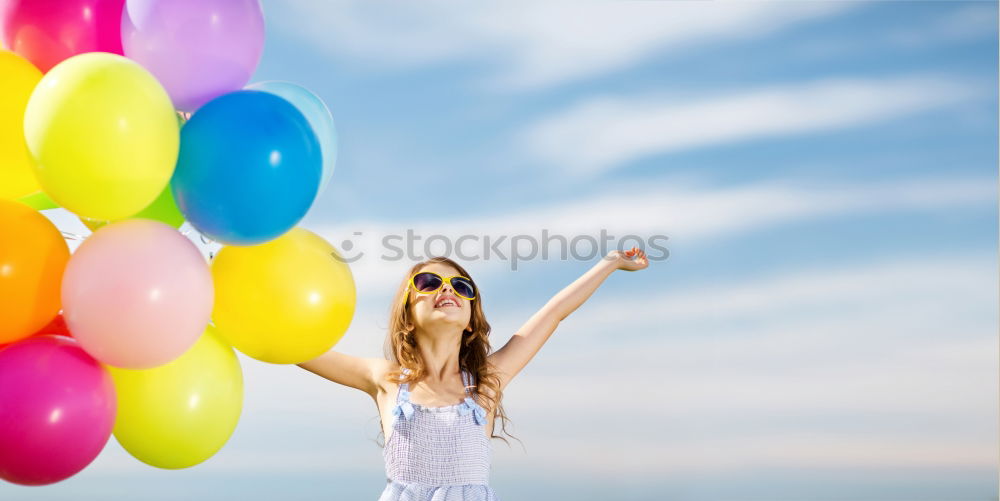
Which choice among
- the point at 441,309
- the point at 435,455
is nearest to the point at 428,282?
the point at 441,309

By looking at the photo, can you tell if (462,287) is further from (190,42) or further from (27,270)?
(27,270)

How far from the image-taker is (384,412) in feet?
15.3

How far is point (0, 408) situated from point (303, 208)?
117cm

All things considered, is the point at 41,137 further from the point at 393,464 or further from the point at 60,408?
the point at 393,464

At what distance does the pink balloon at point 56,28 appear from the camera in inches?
127

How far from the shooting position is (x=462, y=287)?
4.67 meters

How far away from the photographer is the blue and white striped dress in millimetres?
4391

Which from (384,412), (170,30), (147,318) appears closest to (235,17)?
(170,30)

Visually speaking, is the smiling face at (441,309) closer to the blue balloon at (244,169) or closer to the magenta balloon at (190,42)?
the blue balloon at (244,169)

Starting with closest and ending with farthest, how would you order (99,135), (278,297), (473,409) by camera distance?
(99,135)
(278,297)
(473,409)

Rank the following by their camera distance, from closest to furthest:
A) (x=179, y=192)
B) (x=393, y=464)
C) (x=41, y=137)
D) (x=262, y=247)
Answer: (x=41, y=137)
(x=179, y=192)
(x=262, y=247)
(x=393, y=464)

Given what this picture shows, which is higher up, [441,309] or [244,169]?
[441,309]

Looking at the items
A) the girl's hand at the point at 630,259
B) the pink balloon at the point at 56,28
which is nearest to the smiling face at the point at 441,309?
the girl's hand at the point at 630,259

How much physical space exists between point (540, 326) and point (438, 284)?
0.63 m
